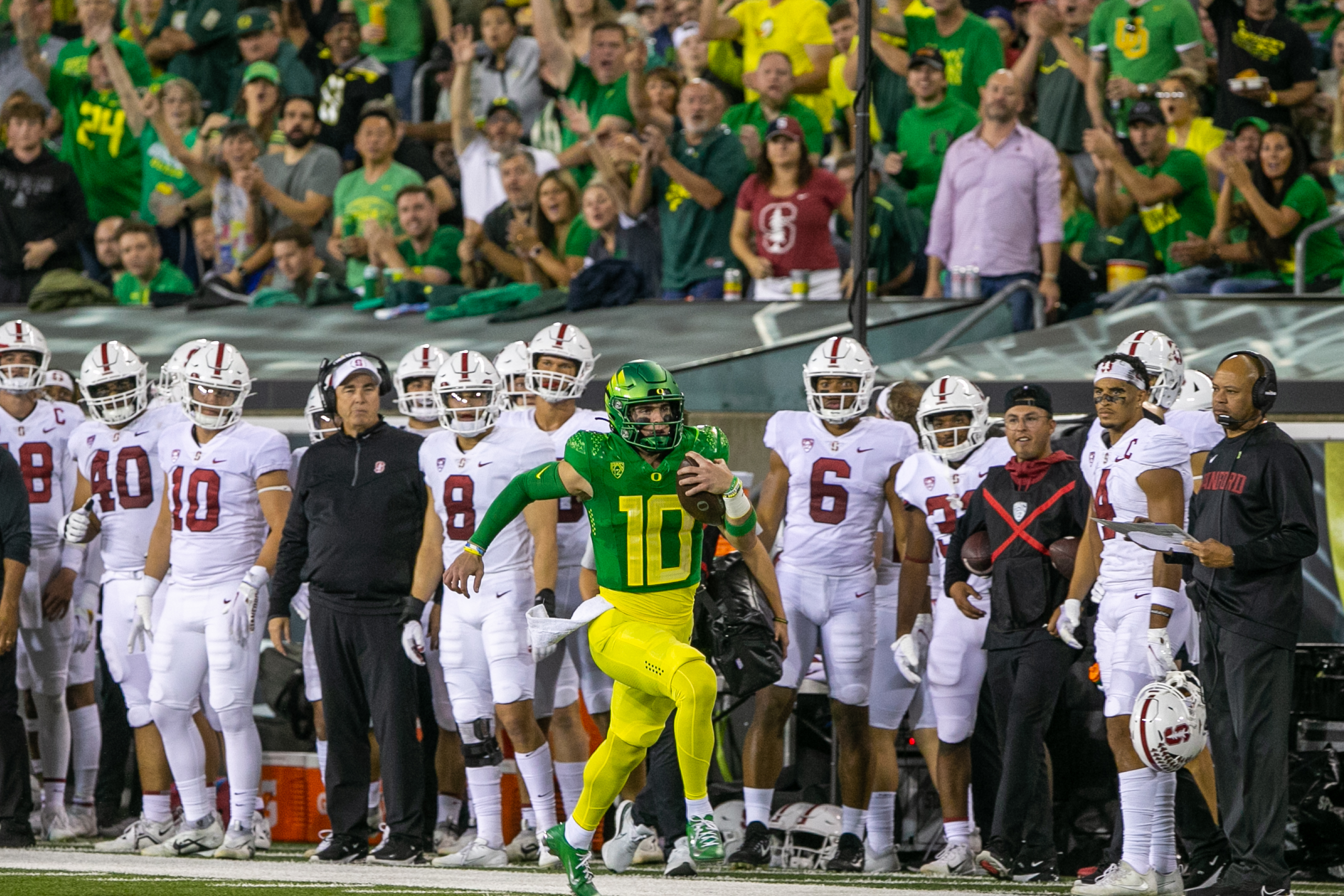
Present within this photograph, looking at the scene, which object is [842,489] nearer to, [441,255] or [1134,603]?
[1134,603]

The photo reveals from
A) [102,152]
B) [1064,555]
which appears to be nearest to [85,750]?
[1064,555]

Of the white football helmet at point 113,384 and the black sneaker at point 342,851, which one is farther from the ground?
the white football helmet at point 113,384

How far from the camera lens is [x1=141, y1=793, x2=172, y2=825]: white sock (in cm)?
872

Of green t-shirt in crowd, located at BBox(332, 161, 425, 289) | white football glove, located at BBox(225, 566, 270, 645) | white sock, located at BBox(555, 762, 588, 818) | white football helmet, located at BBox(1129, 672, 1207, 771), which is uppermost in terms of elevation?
green t-shirt in crowd, located at BBox(332, 161, 425, 289)

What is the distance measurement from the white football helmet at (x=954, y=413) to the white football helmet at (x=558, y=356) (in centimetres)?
154

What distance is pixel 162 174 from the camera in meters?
14.3

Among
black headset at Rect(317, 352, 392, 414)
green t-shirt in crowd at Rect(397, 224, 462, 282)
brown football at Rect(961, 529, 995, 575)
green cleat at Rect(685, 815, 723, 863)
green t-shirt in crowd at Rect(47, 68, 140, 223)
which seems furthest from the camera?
green t-shirt in crowd at Rect(47, 68, 140, 223)

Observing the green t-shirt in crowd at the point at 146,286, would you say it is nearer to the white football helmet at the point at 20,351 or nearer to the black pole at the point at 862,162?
the white football helmet at the point at 20,351

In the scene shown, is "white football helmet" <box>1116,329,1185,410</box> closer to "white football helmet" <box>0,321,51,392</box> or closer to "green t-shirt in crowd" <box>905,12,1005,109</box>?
"green t-shirt in crowd" <box>905,12,1005,109</box>

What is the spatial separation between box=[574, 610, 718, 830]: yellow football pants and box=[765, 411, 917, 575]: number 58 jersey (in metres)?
2.07

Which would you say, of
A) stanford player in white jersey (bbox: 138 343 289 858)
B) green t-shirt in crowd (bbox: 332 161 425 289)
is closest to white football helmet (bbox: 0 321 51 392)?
stanford player in white jersey (bbox: 138 343 289 858)

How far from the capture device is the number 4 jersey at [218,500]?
8.69m

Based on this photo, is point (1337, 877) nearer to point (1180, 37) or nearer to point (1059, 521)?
point (1059, 521)

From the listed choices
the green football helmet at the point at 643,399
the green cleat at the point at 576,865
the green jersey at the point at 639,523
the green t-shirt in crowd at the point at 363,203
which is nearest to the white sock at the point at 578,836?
the green cleat at the point at 576,865
